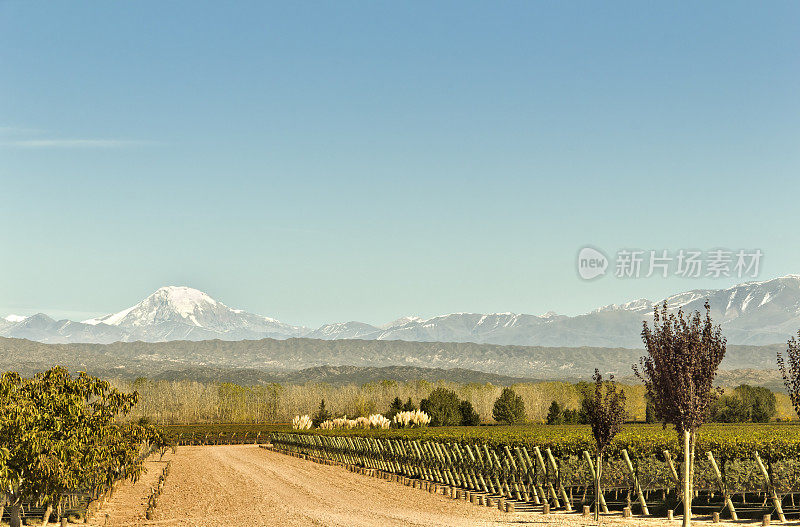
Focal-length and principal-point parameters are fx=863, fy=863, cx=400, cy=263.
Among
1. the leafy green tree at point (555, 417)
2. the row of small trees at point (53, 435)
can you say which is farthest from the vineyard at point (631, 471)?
the leafy green tree at point (555, 417)

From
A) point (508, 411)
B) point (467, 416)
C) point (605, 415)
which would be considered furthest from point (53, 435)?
point (508, 411)

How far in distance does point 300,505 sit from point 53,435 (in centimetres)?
1361

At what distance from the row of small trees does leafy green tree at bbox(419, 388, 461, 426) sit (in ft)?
220

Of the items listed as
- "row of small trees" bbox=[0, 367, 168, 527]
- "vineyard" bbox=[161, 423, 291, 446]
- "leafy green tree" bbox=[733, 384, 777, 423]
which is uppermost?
"row of small trees" bbox=[0, 367, 168, 527]

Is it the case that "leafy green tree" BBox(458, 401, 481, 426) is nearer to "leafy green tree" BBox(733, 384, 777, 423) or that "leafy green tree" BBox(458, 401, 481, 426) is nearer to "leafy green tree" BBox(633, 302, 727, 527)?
"leafy green tree" BBox(733, 384, 777, 423)

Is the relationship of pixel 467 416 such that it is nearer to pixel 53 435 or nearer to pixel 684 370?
pixel 684 370

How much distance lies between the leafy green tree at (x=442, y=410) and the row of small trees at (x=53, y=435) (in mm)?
67122

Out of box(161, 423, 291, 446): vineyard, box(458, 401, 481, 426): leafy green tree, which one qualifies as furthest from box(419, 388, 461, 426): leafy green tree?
box(161, 423, 291, 446): vineyard

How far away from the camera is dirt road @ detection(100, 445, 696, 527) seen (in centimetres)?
3052

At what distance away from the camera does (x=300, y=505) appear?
36219 mm

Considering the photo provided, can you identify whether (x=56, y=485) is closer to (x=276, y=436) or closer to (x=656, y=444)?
(x=656, y=444)

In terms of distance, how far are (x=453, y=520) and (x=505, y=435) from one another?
10635 mm

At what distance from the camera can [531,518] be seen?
31.3 metres

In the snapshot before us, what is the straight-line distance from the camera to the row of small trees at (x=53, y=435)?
2359 centimetres
